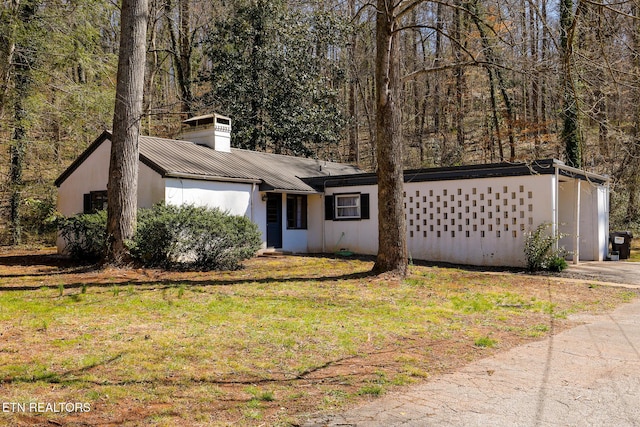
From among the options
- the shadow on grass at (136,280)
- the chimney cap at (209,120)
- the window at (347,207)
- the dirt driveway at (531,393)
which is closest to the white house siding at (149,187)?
the shadow on grass at (136,280)

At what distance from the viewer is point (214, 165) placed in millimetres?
16578

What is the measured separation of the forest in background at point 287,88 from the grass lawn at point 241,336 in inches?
167

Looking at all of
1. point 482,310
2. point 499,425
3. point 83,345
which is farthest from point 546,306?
point 83,345

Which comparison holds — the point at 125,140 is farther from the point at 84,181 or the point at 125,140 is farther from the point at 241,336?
the point at 241,336

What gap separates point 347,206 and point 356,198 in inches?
17.6

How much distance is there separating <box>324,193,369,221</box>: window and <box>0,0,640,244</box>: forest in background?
Answer: 4815mm

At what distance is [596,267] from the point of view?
14.9 m

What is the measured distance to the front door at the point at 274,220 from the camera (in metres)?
17.8

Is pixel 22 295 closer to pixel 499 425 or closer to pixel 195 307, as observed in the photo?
pixel 195 307

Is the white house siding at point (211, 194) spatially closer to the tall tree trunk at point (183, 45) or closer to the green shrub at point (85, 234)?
the green shrub at point (85, 234)

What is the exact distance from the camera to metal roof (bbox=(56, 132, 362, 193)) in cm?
1489

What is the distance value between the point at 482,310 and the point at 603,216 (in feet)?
36.7

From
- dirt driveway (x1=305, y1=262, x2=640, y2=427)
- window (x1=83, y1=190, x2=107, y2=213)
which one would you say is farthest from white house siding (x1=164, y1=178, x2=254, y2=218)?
dirt driveway (x1=305, y1=262, x2=640, y2=427)

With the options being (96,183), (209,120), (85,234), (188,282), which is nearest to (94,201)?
(96,183)
